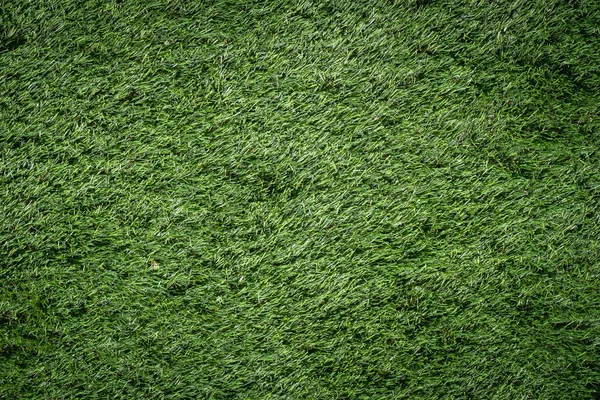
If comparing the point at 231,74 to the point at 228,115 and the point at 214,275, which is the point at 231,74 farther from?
the point at 214,275

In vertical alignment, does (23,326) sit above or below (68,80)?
below

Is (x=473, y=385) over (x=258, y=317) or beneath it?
beneath

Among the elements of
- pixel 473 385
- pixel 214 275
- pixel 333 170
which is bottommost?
pixel 473 385

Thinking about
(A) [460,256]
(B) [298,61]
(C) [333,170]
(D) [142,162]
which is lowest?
(A) [460,256]

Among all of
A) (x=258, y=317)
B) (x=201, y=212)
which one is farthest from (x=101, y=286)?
(x=258, y=317)

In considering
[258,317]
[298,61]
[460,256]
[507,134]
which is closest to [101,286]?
[258,317]

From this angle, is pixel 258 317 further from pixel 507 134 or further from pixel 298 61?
pixel 507 134
